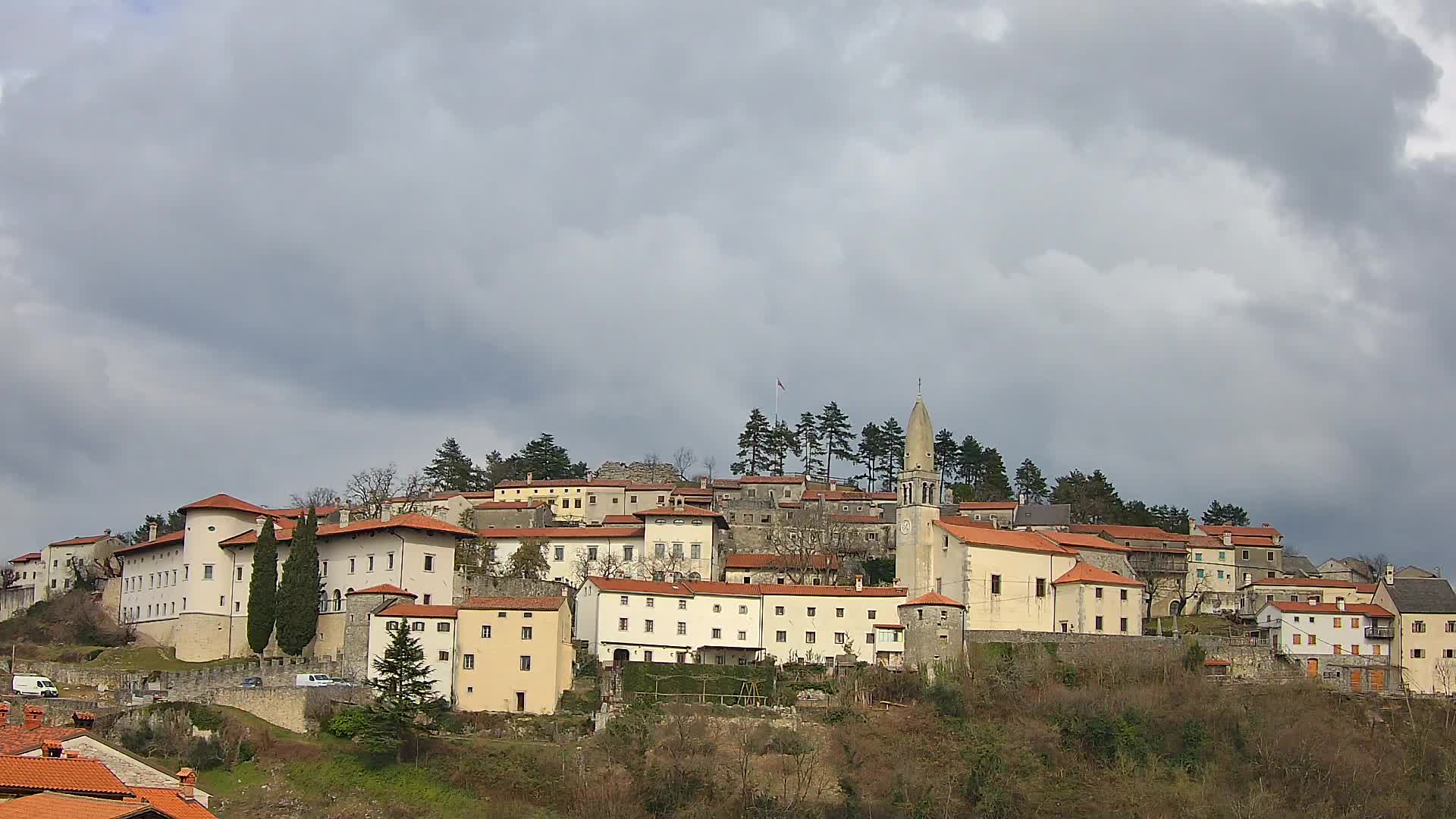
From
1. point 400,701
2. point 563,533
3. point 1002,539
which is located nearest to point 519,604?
point 400,701

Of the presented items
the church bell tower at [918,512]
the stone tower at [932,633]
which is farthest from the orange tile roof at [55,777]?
the church bell tower at [918,512]

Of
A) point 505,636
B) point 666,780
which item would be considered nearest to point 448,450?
point 505,636

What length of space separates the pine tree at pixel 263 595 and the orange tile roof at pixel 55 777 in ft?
105

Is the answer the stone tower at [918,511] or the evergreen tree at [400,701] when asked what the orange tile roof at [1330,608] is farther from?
the evergreen tree at [400,701]

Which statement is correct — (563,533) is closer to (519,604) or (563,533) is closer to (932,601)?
(519,604)

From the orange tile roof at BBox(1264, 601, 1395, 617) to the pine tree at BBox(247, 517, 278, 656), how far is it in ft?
158

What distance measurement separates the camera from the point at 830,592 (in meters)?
68.2

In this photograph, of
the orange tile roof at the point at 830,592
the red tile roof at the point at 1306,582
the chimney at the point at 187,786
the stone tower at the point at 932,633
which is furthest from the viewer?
the red tile roof at the point at 1306,582

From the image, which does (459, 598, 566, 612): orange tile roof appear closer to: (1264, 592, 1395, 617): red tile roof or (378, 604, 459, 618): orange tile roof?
(378, 604, 459, 618): orange tile roof

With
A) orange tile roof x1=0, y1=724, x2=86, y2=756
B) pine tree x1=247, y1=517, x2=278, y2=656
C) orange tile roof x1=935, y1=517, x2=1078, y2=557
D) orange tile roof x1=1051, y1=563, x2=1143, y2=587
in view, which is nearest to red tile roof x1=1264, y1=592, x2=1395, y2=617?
orange tile roof x1=1051, y1=563, x2=1143, y2=587

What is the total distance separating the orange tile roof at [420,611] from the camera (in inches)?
2443

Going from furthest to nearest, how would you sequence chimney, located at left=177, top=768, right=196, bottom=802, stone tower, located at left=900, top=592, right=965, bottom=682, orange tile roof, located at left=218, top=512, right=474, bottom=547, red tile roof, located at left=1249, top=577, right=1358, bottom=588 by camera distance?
1. red tile roof, located at left=1249, top=577, right=1358, bottom=588
2. orange tile roof, located at left=218, top=512, right=474, bottom=547
3. stone tower, located at left=900, top=592, right=965, bottom=682
4. chimney, located at left=177, top=768, right=196, bottom=802

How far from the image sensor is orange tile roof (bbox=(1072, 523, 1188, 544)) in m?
93.1

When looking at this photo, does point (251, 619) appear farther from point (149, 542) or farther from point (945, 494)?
point (945, 494)
